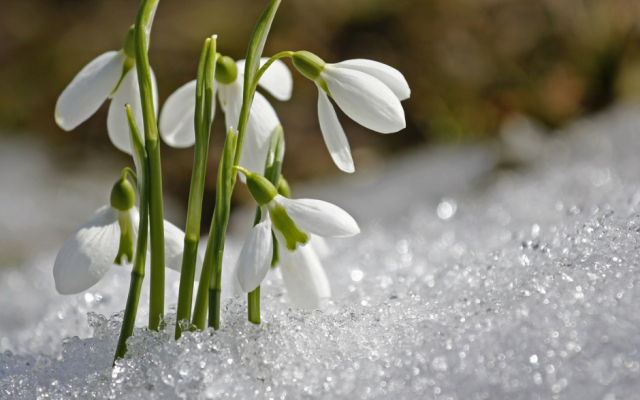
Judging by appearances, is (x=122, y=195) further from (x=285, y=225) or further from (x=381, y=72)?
(x=381, y=72)

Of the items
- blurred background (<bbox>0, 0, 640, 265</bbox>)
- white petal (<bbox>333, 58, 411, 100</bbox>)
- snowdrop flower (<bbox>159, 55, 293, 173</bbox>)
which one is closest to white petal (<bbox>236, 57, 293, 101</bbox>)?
snowdrop flower (<bbox>159, 55, 293, 173</bbox>)

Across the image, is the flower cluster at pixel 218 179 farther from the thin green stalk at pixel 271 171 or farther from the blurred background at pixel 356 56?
the blurred background at pixel 356 56

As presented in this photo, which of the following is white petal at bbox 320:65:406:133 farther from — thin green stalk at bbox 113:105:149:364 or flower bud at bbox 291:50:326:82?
thin green stalk at bbox 113:105:149:364

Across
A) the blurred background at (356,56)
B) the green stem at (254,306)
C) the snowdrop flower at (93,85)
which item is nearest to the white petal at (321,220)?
the green stem at (254,306)

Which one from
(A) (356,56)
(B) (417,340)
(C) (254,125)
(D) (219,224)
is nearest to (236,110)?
(C) (254,125)

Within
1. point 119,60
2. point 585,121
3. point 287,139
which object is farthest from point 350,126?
point 119,60

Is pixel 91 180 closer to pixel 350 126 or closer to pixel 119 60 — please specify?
pixel 350 126

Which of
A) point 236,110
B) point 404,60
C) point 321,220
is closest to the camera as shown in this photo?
point 321,220
